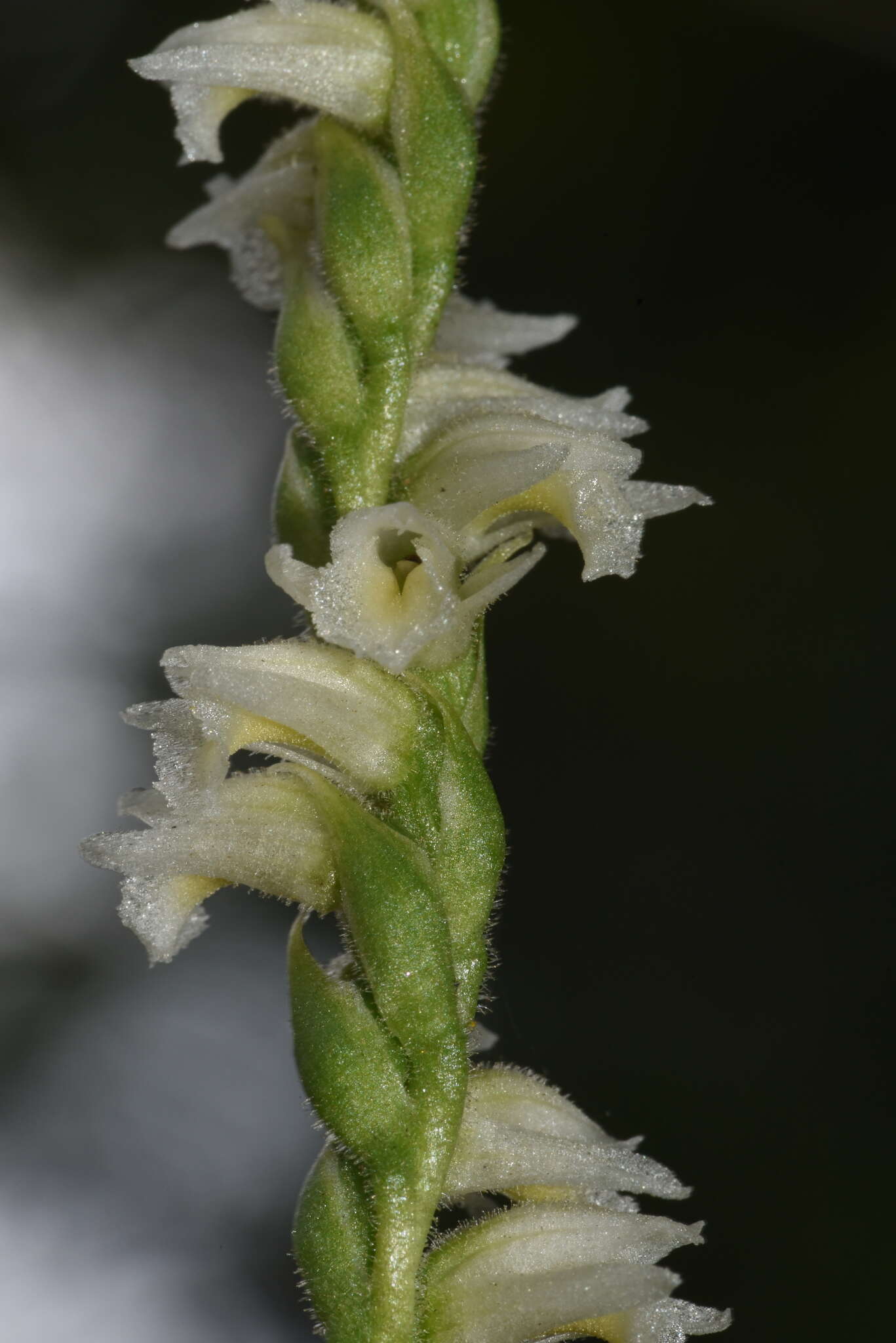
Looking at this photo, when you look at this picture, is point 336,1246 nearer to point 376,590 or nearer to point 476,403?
point 376,590

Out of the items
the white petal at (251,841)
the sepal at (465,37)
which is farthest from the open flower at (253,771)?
the sepal at (465,37)

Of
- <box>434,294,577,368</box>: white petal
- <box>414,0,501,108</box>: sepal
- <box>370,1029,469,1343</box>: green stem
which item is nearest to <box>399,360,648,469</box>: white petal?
<box>434,294,577,368</box>: white petal

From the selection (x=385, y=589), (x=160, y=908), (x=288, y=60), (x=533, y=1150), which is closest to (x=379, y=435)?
(x=385, y=589)

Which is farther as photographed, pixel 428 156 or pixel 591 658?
pixel 591 658

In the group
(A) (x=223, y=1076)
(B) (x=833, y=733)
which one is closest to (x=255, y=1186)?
(A) (x=223, y=1076)

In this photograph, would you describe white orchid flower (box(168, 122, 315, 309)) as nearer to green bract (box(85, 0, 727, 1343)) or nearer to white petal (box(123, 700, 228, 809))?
green bract (box(85, 0, 727, 1343))

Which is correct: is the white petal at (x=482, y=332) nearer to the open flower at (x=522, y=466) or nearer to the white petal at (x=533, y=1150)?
the open flower at (x=522, y=466)
